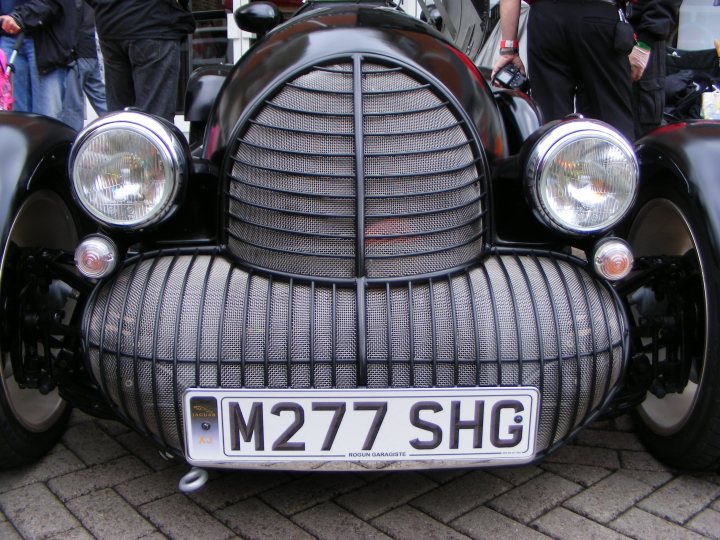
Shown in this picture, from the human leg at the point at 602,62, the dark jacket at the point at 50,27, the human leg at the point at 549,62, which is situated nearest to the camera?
the human leg at the point at 602,62

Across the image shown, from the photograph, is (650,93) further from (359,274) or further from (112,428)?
(112,428)

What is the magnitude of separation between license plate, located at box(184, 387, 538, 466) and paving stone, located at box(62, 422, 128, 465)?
0.71m

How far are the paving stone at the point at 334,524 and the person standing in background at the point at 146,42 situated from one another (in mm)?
3093

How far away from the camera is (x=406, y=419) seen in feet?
5.94

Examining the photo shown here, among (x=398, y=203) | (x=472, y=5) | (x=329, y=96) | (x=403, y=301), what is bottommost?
(x=403, y=301)

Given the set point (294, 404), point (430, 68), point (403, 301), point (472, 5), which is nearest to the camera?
point (294, 404)

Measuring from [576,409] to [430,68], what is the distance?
1.03m

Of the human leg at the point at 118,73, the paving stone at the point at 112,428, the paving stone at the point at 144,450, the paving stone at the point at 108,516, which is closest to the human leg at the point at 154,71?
the human leg at the point at 118,73

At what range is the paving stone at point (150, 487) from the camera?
215 centimetres

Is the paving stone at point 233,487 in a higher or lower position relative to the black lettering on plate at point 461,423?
lower

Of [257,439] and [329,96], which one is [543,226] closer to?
[329,96]

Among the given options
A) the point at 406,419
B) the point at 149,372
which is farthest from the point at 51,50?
the point at 406,419

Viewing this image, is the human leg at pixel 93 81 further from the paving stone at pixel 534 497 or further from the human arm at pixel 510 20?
the paving stone at pixel 534 497

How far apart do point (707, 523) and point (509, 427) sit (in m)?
0.68
